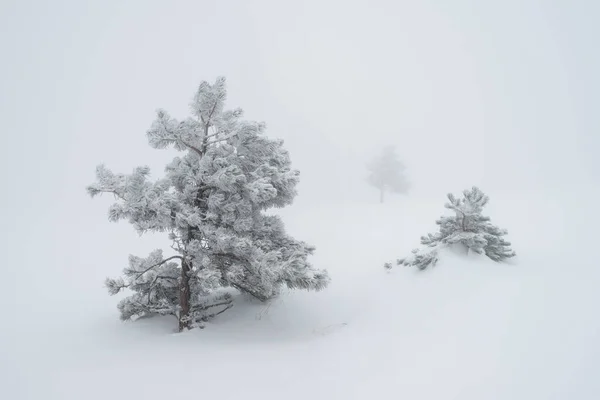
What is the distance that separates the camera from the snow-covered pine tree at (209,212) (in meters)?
8.95

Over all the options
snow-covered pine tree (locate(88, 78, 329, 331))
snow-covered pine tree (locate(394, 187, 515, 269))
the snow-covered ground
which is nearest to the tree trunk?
snow-covered pine tree (locate(88, 78, 329, 331))

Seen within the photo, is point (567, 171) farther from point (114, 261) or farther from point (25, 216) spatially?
point (25, 216)

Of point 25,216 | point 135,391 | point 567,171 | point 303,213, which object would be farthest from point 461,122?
point 135,391

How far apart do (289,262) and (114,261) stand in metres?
20.4

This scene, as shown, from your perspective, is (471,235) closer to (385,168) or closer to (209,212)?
(209,212)

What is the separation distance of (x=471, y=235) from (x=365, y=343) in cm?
464

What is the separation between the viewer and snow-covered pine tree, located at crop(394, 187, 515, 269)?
33.4ft

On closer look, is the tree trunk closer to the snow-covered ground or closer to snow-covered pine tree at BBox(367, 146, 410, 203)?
the snow-covered ground

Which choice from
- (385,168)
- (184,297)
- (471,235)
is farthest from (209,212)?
(385,168)

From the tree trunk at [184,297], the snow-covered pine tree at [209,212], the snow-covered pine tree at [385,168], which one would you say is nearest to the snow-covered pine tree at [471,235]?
the snow-covered pine tree at [209,212]

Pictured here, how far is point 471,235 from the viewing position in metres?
10.1

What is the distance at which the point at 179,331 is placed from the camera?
942 cm

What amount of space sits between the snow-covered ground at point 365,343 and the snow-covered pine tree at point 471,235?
1.23ft

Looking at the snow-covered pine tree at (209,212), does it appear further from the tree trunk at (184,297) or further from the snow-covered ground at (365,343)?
the snow-covered ground at (365,343)
